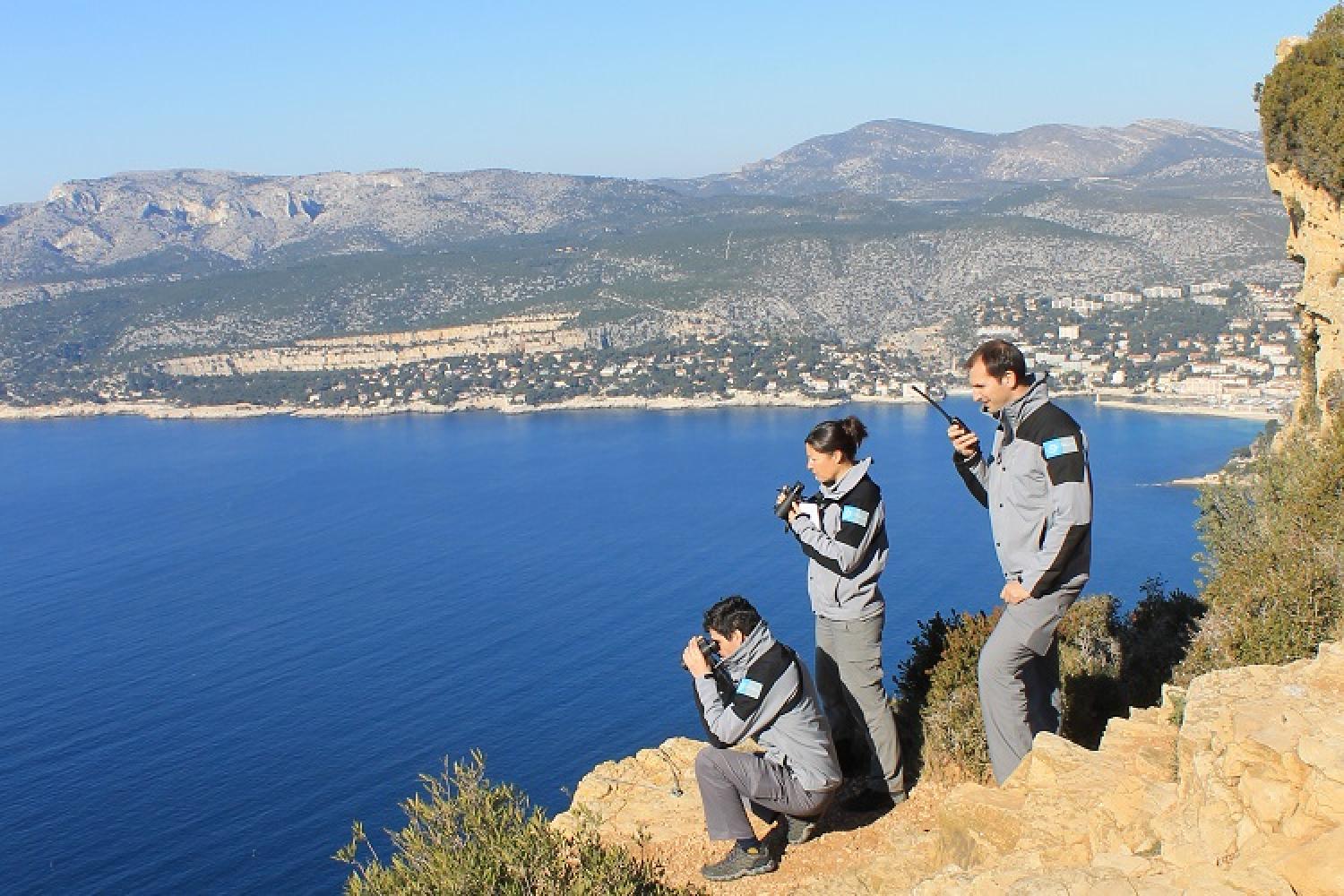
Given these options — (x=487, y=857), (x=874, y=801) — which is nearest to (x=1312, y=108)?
(x=874, y=801)

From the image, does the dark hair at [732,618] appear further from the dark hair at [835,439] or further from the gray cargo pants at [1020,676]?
the gray cargo pants at [1020,676]

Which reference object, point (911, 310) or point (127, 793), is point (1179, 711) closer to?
point (127, 793)

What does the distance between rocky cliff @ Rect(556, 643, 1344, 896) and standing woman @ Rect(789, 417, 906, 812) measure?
27cm

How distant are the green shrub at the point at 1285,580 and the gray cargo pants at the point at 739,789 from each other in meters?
1.87

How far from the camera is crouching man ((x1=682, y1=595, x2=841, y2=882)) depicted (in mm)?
3990

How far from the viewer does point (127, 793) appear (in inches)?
871

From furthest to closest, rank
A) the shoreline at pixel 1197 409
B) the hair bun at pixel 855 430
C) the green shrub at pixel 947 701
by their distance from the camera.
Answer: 1. the shoreline at pixel 1197 409
2. the green shrub at pixel 947 701
3. the hair bun at pixel 855 430

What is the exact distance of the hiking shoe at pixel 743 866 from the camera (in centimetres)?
400

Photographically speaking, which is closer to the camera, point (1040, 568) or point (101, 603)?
point (1040, 568)

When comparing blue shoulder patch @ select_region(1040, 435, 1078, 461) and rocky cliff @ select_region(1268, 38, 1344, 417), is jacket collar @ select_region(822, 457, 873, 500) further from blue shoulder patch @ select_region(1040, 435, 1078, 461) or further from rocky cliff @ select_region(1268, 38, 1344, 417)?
rocky cliff @ select_region(1268, 38, 1344, 417)

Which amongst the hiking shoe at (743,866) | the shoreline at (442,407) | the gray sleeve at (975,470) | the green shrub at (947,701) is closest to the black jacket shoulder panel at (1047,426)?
the gray sleeve at (975,470)

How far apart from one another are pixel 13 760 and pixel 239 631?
348 inches

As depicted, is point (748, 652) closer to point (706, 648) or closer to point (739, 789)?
point (706, 648)

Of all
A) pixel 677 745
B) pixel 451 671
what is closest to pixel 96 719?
pixel 451 671
